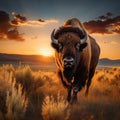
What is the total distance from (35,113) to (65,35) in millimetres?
2584

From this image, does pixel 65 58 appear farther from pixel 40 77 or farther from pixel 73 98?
pixel 40 77

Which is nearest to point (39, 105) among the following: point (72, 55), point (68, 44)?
point (72, 55)

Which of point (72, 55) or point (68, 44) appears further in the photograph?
point (68, 44)

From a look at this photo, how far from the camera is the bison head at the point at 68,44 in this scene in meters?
9.22

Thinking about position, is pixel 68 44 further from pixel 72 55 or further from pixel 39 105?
pixel 39 105

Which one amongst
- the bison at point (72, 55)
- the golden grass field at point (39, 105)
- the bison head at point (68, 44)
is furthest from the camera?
the bison at point (72, 55)

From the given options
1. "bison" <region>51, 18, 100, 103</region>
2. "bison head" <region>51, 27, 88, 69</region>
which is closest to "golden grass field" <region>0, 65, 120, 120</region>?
"bison" <region>51, 18, 100, 103</region>

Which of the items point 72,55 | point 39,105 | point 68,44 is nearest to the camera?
point 72,55

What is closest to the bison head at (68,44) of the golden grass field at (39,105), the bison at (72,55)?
the bison at (72,55)

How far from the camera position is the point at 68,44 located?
9711 mm

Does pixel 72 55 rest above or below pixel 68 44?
below

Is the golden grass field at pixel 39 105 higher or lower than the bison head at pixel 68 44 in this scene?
lower

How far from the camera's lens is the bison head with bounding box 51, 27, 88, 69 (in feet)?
30.2

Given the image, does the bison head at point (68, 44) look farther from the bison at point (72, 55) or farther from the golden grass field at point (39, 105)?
the golden grass field at point (39, 105)
